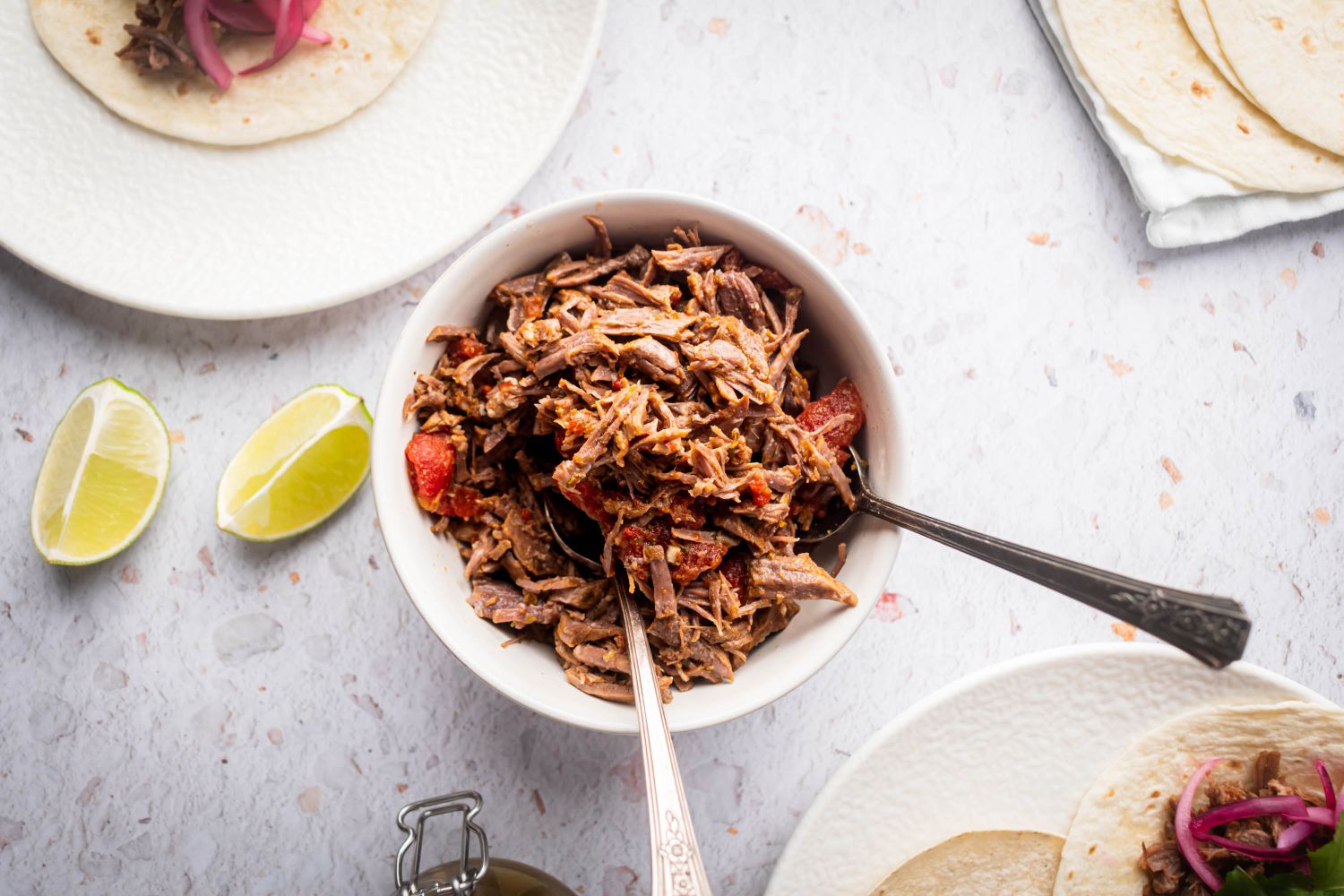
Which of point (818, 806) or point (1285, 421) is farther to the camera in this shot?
point (1285, 421)

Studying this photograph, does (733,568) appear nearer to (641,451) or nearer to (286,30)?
(641,451)

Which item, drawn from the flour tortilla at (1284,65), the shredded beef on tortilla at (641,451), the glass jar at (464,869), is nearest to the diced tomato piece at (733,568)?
A: the shredded beef on tortilla at (641,451)

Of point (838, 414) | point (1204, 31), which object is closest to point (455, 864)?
point (838, 414)

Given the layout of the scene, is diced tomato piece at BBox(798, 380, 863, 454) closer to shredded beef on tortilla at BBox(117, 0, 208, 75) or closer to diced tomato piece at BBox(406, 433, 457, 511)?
diced tomato piece at BBox(406, 433, 457, 511)

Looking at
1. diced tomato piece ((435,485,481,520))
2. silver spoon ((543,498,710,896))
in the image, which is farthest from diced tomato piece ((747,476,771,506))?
diced tomato piece ((435,485,481,520))

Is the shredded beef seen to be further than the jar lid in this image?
Yes

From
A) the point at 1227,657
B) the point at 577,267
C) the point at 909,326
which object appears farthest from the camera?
the point at 909,326

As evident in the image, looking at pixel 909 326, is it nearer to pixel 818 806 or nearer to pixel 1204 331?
pixel 1204 331

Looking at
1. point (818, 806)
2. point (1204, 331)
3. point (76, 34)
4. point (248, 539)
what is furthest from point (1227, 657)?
point (76, 34)
